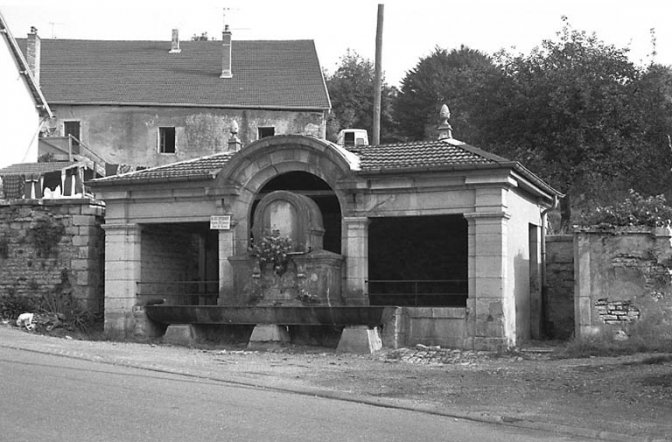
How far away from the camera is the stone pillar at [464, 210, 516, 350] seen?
1906cm

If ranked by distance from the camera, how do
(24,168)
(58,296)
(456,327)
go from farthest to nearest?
(24,168) → (58,296) → (456,327)

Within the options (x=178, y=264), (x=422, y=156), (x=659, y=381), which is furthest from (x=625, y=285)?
(x=178, y=264)

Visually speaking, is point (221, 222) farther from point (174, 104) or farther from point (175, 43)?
point (175, 43)

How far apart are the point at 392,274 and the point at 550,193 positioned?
5122 millimetres

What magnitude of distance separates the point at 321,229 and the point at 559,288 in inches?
266

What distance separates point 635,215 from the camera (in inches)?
771

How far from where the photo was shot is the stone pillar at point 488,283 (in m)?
19.1

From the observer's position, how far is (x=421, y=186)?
19.8 m

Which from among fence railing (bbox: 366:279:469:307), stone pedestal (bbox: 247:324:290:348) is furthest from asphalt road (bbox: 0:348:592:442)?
fence railing (bbox: 366:279:469:307)

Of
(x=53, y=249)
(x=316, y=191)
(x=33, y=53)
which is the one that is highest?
(x=33, y=53)

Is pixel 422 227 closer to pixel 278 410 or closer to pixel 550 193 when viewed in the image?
pixel 550 193

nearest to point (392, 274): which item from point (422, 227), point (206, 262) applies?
point (422, 227)

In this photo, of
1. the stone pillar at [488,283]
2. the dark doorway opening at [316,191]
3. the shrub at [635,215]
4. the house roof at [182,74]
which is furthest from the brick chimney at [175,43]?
the shrub at [635,215]

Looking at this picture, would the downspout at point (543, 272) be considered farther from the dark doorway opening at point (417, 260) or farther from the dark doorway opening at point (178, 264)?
the dark doorway opening at point (178, 264)
